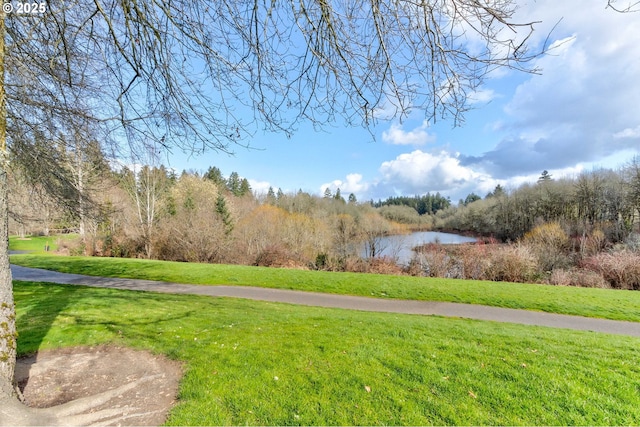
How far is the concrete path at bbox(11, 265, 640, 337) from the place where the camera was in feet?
26.1

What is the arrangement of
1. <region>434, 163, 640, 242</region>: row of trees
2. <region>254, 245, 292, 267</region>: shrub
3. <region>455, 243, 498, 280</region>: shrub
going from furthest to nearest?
<region>434, 163, 640, 242</region>: row of trees < <region>254, 245, 292, 267</region>: shrub < <region>455, 243, 498, 280</region>: shrub

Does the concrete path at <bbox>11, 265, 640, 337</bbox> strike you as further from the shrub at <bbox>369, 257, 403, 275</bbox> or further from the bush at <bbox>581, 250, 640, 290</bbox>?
the bush at <bbox>581, 250, 640, 290</bbox>

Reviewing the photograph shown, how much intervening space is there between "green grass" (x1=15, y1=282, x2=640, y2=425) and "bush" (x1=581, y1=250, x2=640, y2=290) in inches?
473

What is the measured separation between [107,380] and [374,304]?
25.4 ft

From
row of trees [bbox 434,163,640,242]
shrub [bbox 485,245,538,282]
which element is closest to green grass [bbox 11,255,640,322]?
shrub [bbox 485,245,538,282]

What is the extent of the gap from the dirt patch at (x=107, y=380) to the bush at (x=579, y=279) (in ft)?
56.5

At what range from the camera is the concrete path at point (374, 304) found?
26.1 feet

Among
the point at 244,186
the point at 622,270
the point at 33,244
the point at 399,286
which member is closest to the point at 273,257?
the point at 399,286

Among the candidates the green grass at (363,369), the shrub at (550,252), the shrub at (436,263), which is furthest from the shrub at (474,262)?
the green grass at (363,369)

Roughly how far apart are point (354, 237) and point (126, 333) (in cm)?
1669

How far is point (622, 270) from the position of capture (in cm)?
1377

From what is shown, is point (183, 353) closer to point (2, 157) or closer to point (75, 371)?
point (75, 371)

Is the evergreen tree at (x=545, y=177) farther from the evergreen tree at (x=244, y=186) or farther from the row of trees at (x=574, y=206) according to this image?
the evergreen tree at (x=244, y=186)

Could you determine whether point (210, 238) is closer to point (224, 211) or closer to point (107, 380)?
A: point (224, 211)
